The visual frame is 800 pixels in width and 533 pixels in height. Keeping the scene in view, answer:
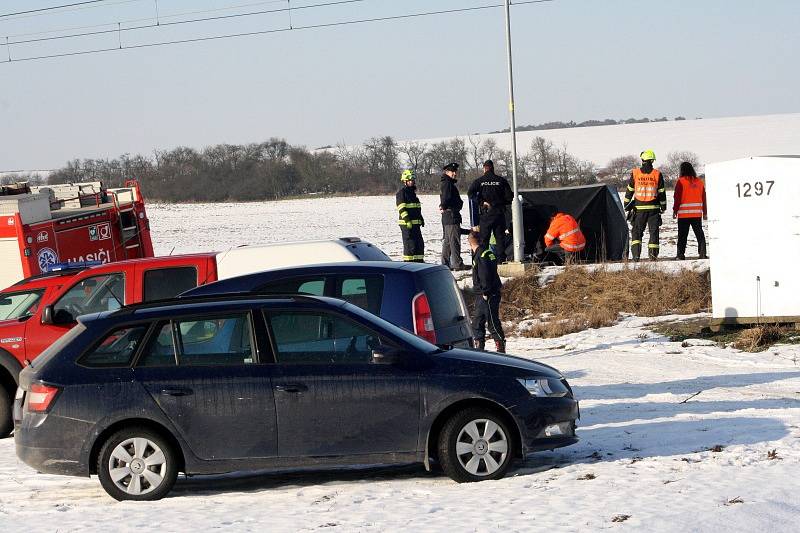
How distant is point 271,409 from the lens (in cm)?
820

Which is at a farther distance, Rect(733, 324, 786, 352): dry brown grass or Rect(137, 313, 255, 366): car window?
Rect(733, 324, 786, 352): dry brown grass

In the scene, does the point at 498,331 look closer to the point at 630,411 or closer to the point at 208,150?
the point at 630,411

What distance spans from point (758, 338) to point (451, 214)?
7.89 meters

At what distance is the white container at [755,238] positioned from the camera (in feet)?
47.8

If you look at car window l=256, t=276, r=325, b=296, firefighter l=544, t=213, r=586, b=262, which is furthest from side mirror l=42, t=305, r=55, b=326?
firefighter l=544, t=213, r=586, b=262

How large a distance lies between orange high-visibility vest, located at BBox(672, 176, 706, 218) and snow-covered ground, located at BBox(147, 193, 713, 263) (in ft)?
14.0

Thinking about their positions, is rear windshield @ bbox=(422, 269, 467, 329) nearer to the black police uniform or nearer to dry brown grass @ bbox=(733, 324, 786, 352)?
dry brown grass @ bbox=(733, 324, 786, 352)

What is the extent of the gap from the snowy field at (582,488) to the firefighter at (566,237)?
8.34 m

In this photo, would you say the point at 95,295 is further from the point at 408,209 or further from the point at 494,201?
the point at 408,209

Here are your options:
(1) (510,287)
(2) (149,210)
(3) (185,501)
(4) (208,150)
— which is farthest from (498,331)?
(4) (208,150)

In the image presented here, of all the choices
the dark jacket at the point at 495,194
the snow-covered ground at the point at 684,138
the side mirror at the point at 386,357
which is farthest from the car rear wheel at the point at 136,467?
the snow-covered ground at the point at 684,138

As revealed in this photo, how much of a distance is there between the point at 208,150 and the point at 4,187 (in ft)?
217

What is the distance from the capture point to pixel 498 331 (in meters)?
14.5

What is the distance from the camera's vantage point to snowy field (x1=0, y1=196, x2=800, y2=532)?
277 inches
